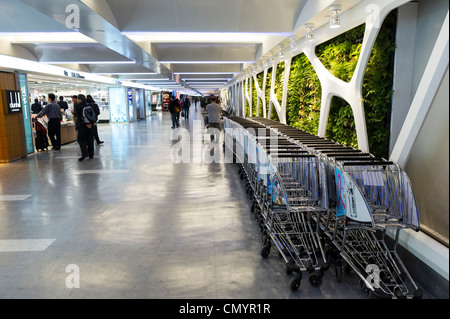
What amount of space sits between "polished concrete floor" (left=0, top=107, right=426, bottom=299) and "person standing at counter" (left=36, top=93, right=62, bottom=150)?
3350mm

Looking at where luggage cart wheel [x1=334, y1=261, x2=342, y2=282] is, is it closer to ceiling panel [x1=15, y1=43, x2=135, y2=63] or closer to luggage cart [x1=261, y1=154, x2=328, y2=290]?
luggage cart [x1=261, y1=154, x2=328, y2=290]

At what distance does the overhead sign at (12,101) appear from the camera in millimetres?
8938

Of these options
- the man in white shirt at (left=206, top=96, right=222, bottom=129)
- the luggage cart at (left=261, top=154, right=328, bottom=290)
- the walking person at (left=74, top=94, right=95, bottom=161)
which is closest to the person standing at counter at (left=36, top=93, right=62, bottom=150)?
the walking person at (left=74, top=94, right=95, bottom=161)

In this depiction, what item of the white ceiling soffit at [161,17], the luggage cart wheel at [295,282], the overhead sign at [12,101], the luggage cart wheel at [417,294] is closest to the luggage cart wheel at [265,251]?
the luggage cart wheel at [295,282]

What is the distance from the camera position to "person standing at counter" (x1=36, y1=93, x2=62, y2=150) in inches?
405

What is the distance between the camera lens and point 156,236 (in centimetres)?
418

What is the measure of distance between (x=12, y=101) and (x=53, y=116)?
1.40m

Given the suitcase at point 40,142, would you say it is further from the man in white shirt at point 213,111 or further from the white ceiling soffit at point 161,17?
the man in white shirt at point 213,111

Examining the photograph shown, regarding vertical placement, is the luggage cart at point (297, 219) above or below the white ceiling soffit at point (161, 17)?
below

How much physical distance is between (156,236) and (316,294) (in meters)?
2.02

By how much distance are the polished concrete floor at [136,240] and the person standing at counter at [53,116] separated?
335 cm

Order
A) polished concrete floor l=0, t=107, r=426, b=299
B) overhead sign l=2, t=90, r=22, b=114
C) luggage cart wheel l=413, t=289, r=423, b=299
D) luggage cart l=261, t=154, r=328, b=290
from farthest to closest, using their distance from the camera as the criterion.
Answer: overhead sign l=2, t=90, r=22, b=114, luggage cart l=261, t=154, r=328, b=290, polished concrete floor l=0, t=107, r=426, b=299, luggage cart wheel l=413, t=289, r=423, b=299

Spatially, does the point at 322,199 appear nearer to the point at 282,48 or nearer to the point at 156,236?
Result: the point at 156,236
